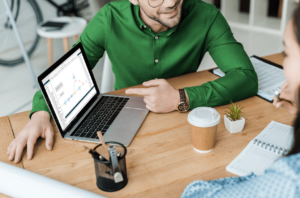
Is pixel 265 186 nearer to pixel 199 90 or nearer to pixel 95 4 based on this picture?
pixel 199 90

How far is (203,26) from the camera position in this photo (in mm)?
1334

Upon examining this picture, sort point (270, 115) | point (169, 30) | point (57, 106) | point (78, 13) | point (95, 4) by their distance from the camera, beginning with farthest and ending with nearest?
point (78, 13) → point (95, 4) → point (169, 30) → point (270, 115) → point (57, 106)

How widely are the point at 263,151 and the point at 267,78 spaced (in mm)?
527

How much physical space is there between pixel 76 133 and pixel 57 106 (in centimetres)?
11

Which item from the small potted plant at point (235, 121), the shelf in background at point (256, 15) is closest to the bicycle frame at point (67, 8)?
the shelf in background at point (256, 15)

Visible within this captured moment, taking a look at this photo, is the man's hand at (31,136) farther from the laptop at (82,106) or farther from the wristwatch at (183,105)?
the wristwatch at (183,105)

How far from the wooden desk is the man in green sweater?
0.53 ft

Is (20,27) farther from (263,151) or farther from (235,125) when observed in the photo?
(263,151)

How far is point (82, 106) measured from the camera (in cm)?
104

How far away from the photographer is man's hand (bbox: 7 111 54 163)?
0.87 m

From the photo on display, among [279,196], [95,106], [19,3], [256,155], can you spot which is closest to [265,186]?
[279,196]

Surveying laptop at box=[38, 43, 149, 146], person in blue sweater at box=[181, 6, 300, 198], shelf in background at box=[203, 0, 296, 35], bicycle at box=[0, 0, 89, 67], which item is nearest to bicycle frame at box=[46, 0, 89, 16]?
bicycle at box=[0, 0, 89, 67]

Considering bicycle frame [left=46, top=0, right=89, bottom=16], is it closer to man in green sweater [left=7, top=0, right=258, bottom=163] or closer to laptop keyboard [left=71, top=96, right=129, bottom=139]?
man in green sweater [left=7, top=0, right=258, bottom=163]

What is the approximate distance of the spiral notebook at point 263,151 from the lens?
77 centimetres
